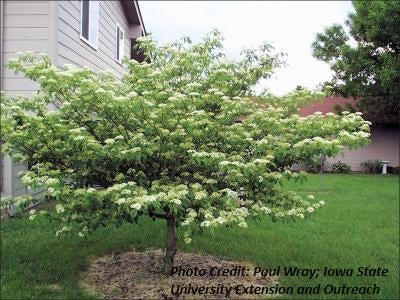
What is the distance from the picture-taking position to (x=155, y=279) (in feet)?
17.6

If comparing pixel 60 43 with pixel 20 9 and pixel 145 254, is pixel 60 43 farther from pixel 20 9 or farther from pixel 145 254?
pixel 145 254

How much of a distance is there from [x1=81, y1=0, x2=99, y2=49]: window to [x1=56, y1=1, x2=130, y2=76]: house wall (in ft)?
0.81

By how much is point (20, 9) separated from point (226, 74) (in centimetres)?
535

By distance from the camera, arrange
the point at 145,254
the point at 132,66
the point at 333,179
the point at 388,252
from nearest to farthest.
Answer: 1. the point at 132,66
2. the point at 145,254
3. the point at 388,252
4. the point at 333,179

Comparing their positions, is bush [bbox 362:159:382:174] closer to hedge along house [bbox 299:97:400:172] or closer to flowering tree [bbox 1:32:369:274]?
hedge along house [bbox 299:97:400:172]

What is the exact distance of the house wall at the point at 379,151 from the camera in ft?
66.0

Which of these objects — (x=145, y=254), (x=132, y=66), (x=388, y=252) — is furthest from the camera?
(x=388, y=252)

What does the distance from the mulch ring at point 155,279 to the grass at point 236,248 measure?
19 centimetres

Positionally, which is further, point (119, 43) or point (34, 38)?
point (119, 43)

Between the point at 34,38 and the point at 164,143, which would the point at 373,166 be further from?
the point at 164,143

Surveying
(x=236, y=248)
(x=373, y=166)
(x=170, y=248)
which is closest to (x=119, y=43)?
(x=236, y=248)

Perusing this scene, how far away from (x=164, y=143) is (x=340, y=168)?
17.0 meters

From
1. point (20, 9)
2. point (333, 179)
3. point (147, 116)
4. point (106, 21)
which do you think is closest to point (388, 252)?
point (147, 116)

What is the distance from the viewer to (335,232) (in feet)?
26.3
